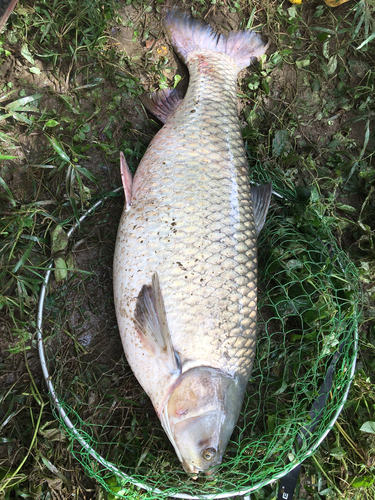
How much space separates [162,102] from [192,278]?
1375 mm

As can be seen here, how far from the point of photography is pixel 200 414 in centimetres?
175

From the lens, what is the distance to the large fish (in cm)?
178

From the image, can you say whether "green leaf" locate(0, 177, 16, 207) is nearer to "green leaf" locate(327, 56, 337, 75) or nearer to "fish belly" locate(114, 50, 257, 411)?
"fish belly" locate(114, 50, 257, 411)

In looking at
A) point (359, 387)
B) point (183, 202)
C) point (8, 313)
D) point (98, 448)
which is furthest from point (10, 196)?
point (359, 387)

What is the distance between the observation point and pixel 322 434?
2.20 m

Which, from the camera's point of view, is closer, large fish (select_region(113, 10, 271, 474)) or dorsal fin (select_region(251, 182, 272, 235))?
large fish (select_region(113, 10, 271, 474))

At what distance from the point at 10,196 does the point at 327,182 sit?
2.36 m

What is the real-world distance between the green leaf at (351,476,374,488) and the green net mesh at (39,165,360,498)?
1.66 ft

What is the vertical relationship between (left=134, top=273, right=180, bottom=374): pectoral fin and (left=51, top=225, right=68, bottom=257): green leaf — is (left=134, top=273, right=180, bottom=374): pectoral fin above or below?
below

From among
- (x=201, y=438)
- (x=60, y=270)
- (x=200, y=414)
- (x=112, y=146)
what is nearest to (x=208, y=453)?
(x=201, y=438)

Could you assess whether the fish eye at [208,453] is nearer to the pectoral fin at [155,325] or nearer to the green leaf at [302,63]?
the pectoral fin at [155,325]

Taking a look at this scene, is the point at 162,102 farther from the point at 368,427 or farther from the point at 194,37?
the point at 368,427

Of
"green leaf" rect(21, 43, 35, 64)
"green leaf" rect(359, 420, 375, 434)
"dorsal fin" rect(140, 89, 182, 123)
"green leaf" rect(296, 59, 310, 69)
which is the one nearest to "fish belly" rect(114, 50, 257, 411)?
"dorsal fin" rect(140, 89, 182, 123)

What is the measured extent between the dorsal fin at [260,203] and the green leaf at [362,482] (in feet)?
6.33
